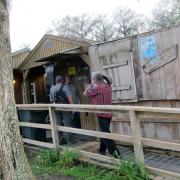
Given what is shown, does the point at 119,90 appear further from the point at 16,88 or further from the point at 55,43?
the point at 16,88

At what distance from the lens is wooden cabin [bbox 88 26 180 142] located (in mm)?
5977

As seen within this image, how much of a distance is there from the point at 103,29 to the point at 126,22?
8.34ft

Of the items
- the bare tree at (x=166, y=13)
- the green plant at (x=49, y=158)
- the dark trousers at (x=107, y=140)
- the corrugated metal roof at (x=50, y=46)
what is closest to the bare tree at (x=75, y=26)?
the bare tree at (x=166, y=13)

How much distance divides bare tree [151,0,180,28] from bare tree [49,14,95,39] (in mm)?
7416

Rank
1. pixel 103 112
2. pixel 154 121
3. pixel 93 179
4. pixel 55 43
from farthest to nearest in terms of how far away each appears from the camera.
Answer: pixel 55 43 < pixel 154 121 < pixel 103 112 < pixel 93 179

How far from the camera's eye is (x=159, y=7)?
86.9 ft

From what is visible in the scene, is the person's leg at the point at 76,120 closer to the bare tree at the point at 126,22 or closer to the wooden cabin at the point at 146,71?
the wooden cabin at the point at 146,71

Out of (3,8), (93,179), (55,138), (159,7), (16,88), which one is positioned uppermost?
(159,7)

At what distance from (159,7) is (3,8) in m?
23.7

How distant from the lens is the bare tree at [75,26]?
32.7m

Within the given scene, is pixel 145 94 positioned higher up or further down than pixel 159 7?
further down

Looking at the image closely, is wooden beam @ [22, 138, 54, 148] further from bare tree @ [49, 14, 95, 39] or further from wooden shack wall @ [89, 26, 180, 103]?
bare tree @ [49, 14, 95, 39]

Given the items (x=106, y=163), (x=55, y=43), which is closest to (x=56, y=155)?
(x=106, y=163)

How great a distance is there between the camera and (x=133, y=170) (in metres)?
4.75
